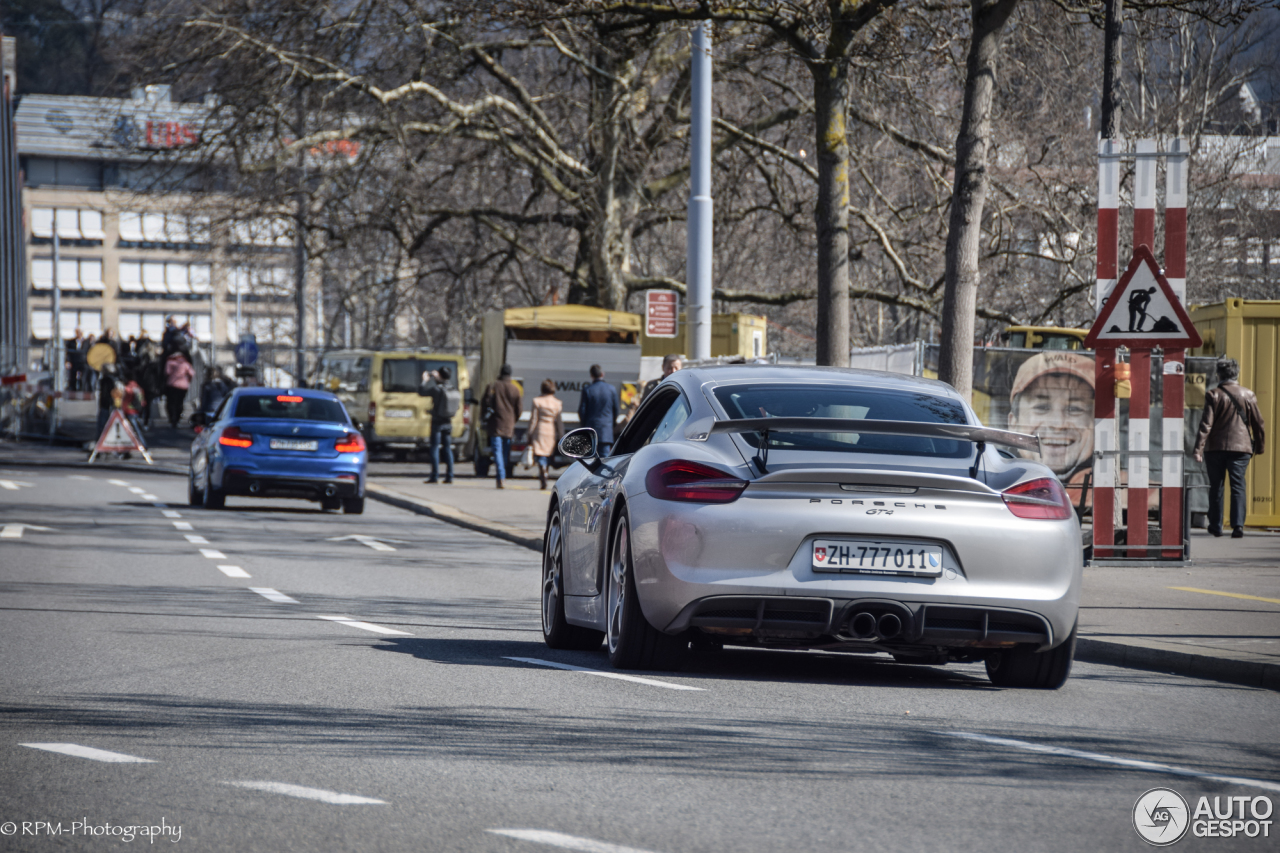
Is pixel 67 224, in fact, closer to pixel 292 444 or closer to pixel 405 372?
pixel 405 372

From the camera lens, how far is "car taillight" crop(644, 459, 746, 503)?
7.86 m

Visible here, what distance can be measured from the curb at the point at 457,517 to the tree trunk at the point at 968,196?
15.6 ft

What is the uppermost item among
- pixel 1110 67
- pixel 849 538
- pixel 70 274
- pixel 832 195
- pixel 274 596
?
pixel 70 274

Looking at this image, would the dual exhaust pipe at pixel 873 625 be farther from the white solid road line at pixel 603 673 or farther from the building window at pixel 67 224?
the building window at pixel 67 224

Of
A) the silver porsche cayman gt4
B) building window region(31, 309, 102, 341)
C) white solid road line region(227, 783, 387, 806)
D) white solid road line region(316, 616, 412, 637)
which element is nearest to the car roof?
the silver porsche cayman gt4

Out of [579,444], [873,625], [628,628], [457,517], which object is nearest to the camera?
[873,625]

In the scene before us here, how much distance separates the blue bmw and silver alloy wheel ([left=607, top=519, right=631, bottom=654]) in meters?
13.1

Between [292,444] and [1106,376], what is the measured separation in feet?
36.1

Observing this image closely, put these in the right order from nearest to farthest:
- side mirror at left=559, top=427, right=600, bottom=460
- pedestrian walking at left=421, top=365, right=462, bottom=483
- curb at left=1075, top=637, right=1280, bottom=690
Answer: curb at left=1075, top=637, right=1280, bottom=690, side mirror at left=559, top=427, right=600, bottom=460, pedestrian walking at left=421, top=365, right=462, bottom=483

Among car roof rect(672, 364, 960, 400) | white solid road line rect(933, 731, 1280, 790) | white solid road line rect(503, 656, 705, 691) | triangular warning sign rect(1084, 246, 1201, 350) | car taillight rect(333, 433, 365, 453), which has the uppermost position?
triangular warning sign rect(1084, 246, 1201, 350)

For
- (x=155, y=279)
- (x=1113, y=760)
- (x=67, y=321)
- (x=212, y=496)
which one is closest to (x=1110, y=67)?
(x=212, y=496)

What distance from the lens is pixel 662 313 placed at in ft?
68.1

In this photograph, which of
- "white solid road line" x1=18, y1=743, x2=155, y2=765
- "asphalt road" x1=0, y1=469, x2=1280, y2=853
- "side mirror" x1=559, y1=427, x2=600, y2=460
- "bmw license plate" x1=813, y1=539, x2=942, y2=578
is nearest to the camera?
"asphalt road" x1=0, y1=469, x2=1280, y2=853

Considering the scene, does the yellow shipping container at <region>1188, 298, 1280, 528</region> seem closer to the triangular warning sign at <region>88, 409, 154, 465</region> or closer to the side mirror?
the side mirror
